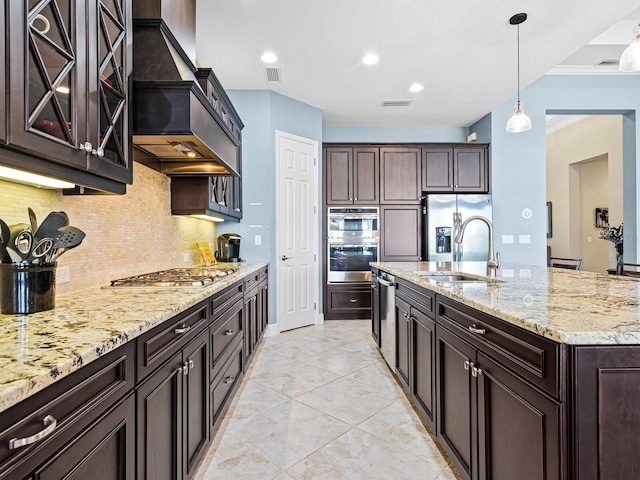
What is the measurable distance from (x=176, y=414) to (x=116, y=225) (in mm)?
1218

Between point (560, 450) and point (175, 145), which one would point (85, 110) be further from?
point (560, 450)

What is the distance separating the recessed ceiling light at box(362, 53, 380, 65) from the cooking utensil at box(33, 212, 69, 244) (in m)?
3.21

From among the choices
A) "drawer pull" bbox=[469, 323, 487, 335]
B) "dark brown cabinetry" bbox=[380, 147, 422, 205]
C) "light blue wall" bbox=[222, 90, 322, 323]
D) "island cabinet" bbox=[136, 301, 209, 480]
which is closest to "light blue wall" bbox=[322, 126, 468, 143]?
"dark brown cabinetry" bbox=[380, 147, 422, 205]

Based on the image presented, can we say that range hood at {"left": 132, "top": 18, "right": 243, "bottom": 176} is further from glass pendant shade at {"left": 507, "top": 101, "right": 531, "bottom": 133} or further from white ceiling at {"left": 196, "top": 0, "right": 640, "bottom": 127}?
glass pendant shade at {"left": 507, "top": 101, "right": 531, "bottom": 133}

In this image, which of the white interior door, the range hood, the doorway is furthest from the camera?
the doorway

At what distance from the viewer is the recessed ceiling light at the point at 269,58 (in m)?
3.43

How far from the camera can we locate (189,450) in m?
1.50

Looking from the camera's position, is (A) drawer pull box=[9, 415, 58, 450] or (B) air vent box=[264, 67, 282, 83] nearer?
(A) drawer pull box=[9, 415, 58, 450]

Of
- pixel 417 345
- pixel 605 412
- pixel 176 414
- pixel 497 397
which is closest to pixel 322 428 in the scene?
pixel 417 345

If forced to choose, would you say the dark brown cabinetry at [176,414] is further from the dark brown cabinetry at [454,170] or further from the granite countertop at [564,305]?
the dark brown cabinetry at [454,170]

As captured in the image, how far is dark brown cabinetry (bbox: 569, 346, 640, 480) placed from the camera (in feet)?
2.81

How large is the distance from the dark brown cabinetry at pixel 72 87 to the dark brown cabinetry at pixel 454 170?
448 centimetres

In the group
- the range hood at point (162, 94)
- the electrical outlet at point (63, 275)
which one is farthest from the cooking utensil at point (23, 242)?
the range hood at point (162, 94)

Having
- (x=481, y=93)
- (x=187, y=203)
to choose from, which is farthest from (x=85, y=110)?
(x=481, y=93)
